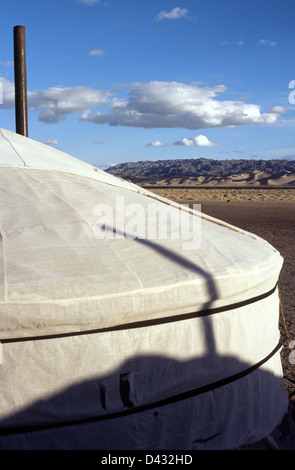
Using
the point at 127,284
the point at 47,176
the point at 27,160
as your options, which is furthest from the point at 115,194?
the point at 127,284

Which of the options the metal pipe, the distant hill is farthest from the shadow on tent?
the distant hill

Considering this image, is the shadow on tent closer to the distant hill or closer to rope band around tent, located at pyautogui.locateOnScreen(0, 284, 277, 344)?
rope band around tent, located at pyautogui.locateOnScreen(0, 284, 277, 344)

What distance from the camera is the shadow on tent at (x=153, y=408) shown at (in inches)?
73.7

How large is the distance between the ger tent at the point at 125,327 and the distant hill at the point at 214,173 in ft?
182

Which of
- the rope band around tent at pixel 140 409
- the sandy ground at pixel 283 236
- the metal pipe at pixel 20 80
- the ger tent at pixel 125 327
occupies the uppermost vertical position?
the metal pipe at pixel 20 80

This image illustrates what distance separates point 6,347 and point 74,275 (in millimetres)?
364

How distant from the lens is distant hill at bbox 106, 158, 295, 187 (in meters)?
65.7

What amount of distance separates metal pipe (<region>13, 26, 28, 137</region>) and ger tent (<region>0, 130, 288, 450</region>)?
2097 millimetres

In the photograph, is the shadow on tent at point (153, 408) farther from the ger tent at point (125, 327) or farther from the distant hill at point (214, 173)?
the distant hill at point (214, 173)

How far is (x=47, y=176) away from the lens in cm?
264

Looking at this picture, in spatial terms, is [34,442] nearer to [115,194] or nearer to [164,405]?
[164,405]

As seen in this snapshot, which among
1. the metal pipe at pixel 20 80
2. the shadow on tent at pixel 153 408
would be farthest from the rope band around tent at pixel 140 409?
the metal pipe at pixel 20 80

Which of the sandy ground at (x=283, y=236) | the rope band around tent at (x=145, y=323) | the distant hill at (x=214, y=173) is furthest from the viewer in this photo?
the distant hill at (x=214, y=173)
